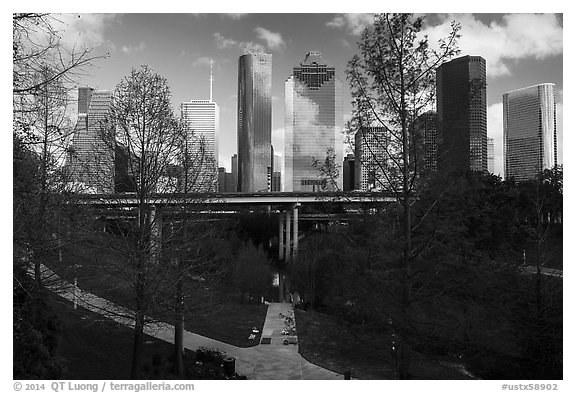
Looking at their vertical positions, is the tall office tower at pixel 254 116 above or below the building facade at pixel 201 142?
above

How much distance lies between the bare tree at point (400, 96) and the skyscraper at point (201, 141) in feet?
13.3

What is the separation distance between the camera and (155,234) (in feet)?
23.7

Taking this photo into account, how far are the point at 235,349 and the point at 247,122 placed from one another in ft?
31.0

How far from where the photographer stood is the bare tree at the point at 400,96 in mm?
4812

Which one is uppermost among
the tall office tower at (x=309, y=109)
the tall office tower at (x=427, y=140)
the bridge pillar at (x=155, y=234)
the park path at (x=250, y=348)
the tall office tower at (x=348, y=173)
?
the tall office tower at (x=309, y=109)

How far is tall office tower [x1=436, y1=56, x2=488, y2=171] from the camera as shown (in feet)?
16.0

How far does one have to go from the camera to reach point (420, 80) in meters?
4.88

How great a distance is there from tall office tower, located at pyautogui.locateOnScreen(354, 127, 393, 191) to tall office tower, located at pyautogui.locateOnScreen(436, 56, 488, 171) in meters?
0.63

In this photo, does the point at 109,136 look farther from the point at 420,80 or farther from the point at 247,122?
the point at 247,122

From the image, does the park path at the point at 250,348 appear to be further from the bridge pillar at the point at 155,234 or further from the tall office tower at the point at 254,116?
the tall office tower at the point at 254,116

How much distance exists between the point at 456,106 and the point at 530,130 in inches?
131

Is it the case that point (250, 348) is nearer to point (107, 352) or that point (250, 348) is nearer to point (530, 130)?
point (107, 352)

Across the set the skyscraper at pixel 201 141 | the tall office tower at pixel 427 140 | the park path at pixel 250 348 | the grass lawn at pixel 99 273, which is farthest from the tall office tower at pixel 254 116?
the park path at pixel 250 348
